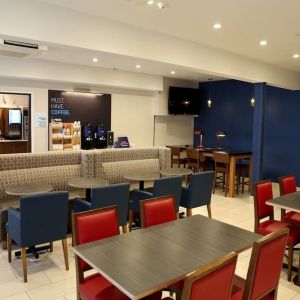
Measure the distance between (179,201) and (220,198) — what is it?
101 inches

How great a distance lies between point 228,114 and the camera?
9977mm

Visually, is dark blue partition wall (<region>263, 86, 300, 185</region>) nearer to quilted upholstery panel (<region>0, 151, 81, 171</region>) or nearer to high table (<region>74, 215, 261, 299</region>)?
quilted upholstery panel (<region>0, 151, 81, 171</region>)

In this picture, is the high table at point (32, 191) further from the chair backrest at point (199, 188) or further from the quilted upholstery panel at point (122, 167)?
the chair backrest at point (199, 188)

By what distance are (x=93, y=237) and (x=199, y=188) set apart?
8.68 ft

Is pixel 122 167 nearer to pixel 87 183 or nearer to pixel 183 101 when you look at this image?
pixel 87 183

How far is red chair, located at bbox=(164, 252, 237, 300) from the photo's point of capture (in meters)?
1.60

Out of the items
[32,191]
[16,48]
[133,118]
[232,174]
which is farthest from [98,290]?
[133,118]

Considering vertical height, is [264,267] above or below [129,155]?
below

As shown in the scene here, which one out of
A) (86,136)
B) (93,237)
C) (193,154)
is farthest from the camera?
(86,136)

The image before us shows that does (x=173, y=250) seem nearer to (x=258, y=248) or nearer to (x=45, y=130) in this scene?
(x=258, y=248)

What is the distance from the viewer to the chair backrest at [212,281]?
1.60 meters

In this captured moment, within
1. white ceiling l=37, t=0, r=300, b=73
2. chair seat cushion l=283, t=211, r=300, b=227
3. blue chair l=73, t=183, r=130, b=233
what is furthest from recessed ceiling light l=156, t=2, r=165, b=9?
chair seat cushion l=283, t=211, r=300, b=227

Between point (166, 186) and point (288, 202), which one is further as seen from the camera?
point (166, 186)

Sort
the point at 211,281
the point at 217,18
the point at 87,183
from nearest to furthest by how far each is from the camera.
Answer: the point at 211,281
the point at 217,18
the point at 87,183
